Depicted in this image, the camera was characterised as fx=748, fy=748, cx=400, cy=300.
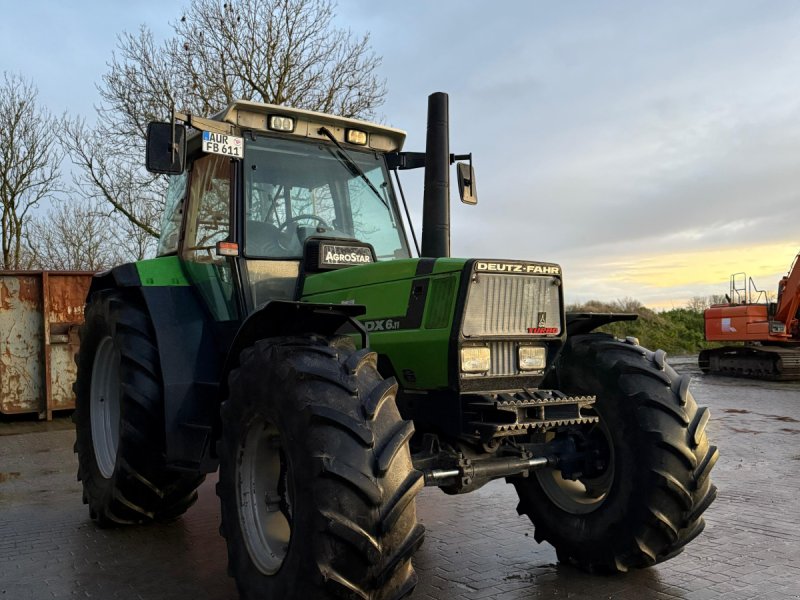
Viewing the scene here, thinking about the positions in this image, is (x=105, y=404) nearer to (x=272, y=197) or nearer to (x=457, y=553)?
(x=272, y=197)

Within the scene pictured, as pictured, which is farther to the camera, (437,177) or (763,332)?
(763,332)

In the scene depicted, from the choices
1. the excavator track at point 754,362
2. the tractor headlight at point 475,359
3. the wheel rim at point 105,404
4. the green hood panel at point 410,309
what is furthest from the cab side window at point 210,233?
the excavator track at point 754,362

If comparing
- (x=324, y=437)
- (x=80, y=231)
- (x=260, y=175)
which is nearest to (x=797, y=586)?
(x=324, y=437)

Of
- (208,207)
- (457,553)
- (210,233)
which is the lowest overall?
(457,553)

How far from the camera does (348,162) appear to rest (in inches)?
203

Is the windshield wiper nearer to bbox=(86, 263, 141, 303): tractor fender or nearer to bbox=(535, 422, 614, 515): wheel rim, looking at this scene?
bbox=(86, 263, 141, 303): tractor fender

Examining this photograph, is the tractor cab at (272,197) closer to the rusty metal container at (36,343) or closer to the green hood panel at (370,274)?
the green hood panel at (370,274)

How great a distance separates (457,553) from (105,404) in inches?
121

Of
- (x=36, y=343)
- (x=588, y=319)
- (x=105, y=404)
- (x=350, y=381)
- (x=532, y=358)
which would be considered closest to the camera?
(x=350, y=381)

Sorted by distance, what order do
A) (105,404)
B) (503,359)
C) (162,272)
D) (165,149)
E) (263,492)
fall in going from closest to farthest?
(263,492)
(503,359)
(165,149)
(162,272)
(105,404)

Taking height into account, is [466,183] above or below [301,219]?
above

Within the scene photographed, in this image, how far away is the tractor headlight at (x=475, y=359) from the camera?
12.8 feet

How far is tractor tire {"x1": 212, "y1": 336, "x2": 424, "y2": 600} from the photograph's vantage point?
10.1 feet

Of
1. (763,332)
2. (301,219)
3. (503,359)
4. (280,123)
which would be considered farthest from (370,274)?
(763,332)
